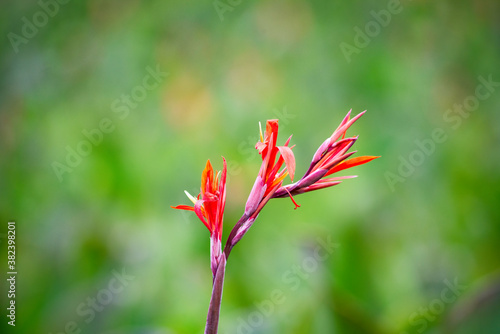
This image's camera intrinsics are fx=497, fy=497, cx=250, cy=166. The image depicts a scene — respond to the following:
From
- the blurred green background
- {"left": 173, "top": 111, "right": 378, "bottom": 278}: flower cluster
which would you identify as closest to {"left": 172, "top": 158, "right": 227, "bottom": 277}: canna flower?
{"left": 173, "top": 111, "right": 378, "bottom": 278}: flower cluster

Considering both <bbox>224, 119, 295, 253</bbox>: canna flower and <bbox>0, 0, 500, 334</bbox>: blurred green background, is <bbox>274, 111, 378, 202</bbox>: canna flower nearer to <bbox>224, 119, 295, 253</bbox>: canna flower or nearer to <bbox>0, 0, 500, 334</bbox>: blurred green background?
<bbox>224, 119, 295, 253</bbox>: canna flower

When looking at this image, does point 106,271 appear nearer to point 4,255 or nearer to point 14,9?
point 4,255

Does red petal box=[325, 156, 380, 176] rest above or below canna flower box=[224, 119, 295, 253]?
below

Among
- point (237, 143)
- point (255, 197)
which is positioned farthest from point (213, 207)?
point (237, 143)

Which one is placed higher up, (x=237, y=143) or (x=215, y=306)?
(x=237, y=143)

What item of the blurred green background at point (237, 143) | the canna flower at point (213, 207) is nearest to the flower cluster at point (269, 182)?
the canna flower at point (213, 207)

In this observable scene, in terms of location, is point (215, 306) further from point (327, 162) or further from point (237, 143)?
point (237, 143)
